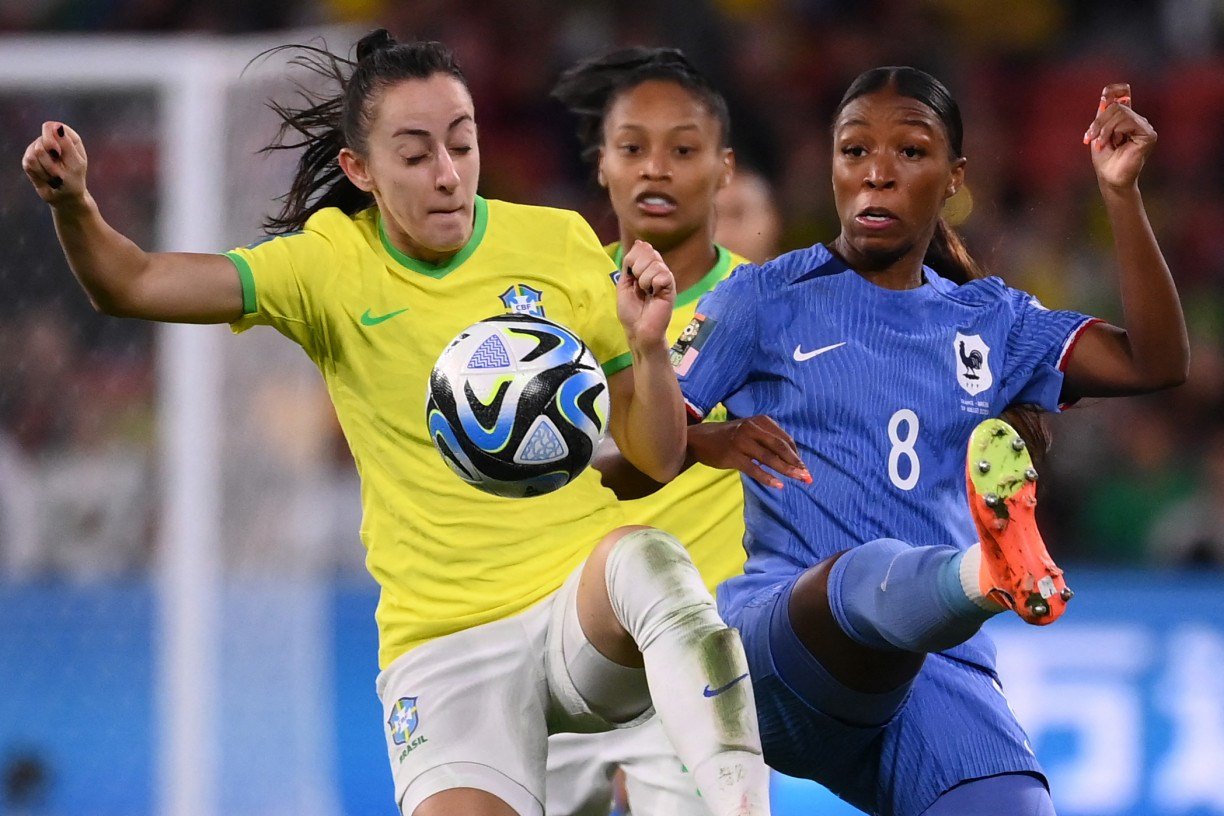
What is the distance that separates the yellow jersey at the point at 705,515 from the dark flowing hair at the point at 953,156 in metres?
0.66

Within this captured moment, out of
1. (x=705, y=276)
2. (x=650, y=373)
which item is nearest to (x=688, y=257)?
(x=705, y=276)

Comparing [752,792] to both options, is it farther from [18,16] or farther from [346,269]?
[18,16]

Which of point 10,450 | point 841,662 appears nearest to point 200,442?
point 10,450

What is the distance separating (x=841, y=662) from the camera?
3.21 meters

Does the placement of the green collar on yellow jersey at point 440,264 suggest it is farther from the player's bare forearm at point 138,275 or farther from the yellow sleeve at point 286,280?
the player's bare forearm at point 138,275

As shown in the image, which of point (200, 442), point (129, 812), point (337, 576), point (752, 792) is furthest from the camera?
point (337, 576)

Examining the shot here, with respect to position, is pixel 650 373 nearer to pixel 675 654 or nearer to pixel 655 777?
pixel 675 654

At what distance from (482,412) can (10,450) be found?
377 cm

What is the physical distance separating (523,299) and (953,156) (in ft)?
2.89

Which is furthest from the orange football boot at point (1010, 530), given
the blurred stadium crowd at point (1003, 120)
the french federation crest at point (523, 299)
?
the blurred stadium crowd at point (1003, 120)

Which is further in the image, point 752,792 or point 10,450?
point 10,450

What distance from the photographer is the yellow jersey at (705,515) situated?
13.8 feet

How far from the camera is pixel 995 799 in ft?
10.6

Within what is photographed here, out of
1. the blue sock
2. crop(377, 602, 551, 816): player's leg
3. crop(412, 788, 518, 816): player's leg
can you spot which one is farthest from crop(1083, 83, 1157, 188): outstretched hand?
crop(412, 788, 518, 816): player's leg
